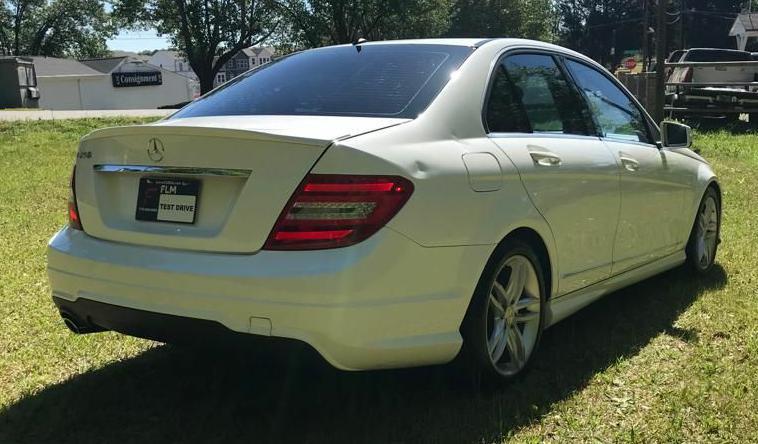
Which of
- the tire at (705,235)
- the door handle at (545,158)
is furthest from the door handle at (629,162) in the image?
the tire at (705,235)

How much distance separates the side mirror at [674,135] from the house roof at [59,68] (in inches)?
2222

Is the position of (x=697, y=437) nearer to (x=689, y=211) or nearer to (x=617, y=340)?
(x=617, y=340)

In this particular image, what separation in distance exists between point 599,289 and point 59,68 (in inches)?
2355

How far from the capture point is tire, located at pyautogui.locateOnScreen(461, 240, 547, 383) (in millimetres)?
3098

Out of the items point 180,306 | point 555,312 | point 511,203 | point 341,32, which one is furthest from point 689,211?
point 341,32

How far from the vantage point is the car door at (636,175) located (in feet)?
13.8

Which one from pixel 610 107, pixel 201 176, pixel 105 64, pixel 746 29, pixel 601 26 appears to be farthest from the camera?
pixel 601 26

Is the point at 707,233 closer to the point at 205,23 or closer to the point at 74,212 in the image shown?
the point at 74,212

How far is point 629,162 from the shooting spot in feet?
13.9

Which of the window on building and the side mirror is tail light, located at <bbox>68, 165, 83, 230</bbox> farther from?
the window on building

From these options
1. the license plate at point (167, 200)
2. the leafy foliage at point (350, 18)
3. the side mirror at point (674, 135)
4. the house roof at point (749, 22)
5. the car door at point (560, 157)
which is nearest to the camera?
the license plate at point (167, 200)

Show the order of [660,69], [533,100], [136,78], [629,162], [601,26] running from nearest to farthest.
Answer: [533,100] < [629,162] < [660,69] < [136,78] < [601,26]

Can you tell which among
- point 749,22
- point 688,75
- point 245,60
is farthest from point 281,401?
point 245,60

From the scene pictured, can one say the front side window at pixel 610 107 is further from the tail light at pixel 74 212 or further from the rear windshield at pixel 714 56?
the rear windshield at pixel 714 56
